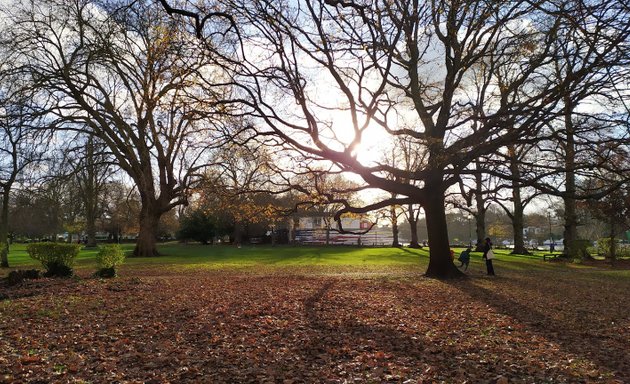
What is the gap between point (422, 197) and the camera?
16.2m

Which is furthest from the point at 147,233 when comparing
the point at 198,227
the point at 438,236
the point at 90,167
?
the point at 438,236

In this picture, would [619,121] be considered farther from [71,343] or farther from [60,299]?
[60,299]

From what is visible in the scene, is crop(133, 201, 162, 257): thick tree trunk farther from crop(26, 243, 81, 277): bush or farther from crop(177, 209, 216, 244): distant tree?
crop(26, 243, 81, 277): bush

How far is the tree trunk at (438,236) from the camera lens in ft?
53.0

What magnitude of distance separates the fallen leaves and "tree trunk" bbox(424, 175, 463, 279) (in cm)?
444

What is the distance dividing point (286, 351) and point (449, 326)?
10.5 ft

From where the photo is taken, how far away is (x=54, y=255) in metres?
13.9

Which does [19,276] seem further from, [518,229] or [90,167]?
[518,229]

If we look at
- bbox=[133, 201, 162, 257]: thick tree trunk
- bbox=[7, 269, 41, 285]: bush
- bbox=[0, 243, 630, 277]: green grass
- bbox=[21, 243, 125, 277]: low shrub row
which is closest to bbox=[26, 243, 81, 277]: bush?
bbox=[21, 243, 125, 277]: low shrub row

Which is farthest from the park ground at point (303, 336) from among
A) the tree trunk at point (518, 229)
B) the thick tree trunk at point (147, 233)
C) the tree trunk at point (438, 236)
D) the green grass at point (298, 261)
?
the tree trunk at point (518, 229)

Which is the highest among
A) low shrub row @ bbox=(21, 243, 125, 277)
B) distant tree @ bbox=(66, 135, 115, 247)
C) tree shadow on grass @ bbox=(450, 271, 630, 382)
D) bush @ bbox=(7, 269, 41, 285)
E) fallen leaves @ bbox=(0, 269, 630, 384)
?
distant tree @ bbox=(66, 135, 115, 247)

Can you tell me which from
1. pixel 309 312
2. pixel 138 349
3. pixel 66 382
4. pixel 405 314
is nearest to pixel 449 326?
pixel 405 314

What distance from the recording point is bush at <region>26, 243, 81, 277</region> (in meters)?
13.9

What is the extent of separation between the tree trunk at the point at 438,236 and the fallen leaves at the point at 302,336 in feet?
14.6
